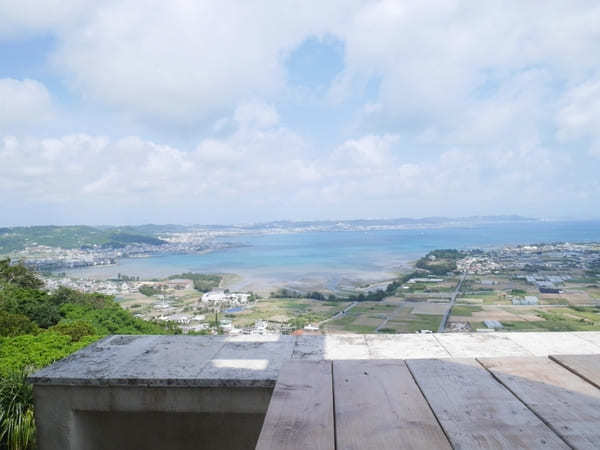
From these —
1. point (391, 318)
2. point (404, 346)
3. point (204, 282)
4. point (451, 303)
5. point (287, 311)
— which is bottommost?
point (204, 282)

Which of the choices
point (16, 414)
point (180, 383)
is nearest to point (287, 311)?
point (16, 414)

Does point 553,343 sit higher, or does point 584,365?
point 584,365

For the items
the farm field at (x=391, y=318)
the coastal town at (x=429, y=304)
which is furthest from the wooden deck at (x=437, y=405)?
the farm field at (x=391, y=318)

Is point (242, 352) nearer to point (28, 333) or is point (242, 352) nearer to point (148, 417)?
point (148, 417)

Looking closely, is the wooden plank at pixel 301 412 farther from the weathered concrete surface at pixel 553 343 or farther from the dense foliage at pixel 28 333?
the dense foliage at pixel 28 333

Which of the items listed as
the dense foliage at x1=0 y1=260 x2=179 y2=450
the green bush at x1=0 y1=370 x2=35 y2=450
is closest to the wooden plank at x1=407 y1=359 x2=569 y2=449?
the green bush at x1=0 y1=370 x2=35 y2=450
